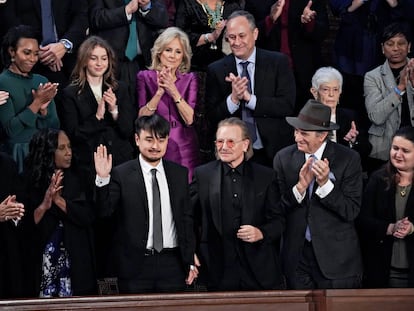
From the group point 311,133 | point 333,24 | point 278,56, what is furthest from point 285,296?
point 333,24

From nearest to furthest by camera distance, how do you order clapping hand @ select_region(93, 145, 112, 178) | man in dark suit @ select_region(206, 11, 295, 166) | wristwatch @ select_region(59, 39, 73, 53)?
clapping hand @ select_region(93, 145, 112, 178), man in dark suit @ select_region(206, 11, 295, 166), wristwatch @ select_region(59, 39, 73, 53)

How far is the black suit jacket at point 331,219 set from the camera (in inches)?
248

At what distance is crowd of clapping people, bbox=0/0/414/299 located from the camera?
6246 millimetres

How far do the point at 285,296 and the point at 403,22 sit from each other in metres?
2.55

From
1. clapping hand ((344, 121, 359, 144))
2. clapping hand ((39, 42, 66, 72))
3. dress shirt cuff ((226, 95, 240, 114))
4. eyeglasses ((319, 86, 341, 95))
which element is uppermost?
clapping hand ((39, 42, 66, 72))

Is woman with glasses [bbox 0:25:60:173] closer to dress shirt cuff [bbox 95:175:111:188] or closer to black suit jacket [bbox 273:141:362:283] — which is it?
dress shirt cuff [bbox 95:175:111:188]

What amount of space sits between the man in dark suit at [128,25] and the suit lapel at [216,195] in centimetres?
105

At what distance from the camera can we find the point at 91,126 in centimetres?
674

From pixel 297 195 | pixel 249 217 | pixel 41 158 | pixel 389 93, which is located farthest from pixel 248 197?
pixel 389 93

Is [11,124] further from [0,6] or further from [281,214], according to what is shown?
[281,214]

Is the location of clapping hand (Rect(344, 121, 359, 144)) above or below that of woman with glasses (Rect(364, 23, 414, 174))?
below

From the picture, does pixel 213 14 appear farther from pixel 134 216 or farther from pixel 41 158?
pixel 134 216

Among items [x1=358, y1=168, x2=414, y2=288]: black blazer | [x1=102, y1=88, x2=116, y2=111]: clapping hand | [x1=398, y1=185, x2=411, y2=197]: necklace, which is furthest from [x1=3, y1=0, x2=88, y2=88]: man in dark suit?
[x1=398, y1=185, x2=411, y2=197]: necklace

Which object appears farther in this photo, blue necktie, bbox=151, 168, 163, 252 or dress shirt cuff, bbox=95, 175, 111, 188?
blue necktie, bbox=151, 168, 163, 252
